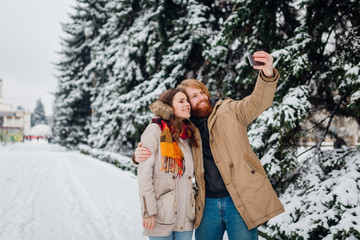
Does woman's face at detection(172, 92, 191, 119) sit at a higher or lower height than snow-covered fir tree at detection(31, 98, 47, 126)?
lower

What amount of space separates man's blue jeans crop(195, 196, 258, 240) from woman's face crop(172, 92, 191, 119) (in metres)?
0.78

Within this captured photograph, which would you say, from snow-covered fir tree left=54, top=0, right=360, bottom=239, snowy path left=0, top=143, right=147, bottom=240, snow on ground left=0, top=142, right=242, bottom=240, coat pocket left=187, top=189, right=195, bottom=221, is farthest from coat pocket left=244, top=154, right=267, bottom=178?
snowy path left=0, top=143, right=147, bottom=240

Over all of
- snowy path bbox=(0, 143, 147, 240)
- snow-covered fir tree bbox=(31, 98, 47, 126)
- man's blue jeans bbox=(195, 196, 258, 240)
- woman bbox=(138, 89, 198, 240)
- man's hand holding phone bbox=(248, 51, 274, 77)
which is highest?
snow-covered fir tree bbox=(31, 98, 47, 126)

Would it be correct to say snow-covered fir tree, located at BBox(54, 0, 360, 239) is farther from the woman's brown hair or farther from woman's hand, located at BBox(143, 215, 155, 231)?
woman's hand, located at BBox(143, 215, 155, 231)

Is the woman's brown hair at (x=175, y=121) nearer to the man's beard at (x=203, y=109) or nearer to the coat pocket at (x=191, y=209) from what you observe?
the man's beard at (x=203, y=109)

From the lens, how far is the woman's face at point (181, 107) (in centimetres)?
214

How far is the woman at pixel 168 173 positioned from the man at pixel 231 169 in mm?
98

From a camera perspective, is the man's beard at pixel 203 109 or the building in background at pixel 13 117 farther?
the building in background at pixel 13 117

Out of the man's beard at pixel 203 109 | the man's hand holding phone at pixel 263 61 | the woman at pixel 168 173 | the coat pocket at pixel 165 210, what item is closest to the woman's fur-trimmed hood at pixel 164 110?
the woman at pixel 168 173

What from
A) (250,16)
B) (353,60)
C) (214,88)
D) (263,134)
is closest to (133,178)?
(214,88)

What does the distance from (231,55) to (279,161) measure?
4.05m

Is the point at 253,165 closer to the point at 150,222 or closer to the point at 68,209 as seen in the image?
the point at 150,222

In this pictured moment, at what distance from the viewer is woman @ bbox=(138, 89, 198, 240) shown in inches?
75.9

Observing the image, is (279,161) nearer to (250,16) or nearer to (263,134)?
(263,134)
